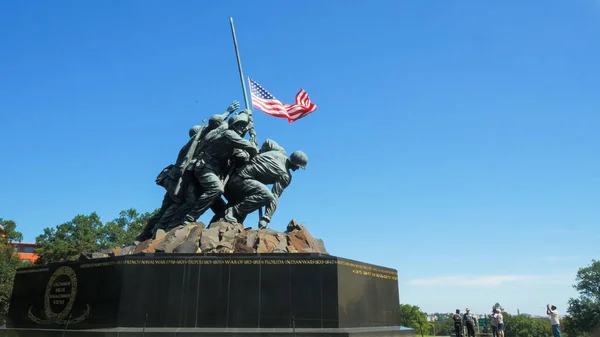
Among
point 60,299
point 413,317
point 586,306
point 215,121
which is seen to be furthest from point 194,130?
point 413,317

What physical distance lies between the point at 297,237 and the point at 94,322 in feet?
16.9

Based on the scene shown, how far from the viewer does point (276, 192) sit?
13383 mm

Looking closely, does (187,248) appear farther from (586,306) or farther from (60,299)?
(586,306)

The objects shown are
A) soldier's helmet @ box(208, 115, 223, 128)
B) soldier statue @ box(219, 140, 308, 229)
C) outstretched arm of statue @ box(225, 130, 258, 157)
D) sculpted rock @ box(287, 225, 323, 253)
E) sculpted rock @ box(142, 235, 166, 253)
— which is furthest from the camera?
soldier's helmet @ box(208, 115, 223, 128)

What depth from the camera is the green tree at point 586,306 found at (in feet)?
175

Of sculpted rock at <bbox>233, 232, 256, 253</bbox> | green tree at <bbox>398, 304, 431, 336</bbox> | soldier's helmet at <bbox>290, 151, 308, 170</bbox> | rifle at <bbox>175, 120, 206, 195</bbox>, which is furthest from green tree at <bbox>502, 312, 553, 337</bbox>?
rifle at <bbox>175, 120, 206, 195</bbox>

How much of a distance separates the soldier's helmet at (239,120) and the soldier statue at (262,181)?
1.11 m

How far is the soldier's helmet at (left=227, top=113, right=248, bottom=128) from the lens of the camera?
12.9 m

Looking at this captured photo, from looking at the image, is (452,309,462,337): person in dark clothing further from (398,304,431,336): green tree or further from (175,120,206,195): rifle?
(398,304,431,336): green tree

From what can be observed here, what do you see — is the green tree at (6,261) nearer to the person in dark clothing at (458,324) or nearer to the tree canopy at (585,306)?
the person in dark clothing at (458,324)

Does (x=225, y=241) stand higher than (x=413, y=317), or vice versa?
(x=225, y=241)

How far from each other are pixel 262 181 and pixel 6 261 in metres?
36.1

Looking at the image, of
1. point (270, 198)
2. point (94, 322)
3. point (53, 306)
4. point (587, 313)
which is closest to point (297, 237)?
point (270, 198)

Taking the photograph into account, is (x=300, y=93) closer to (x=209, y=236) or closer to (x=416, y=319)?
(x=209, y=236)
